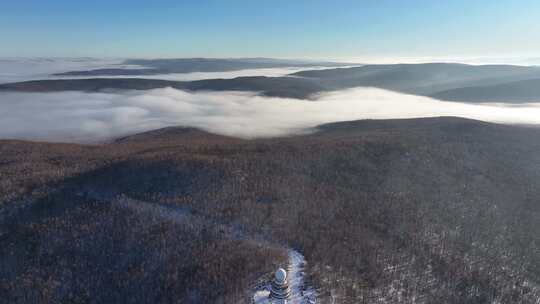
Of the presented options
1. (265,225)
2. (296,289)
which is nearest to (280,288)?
(296,289)

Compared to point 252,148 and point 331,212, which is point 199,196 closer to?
point 331,212

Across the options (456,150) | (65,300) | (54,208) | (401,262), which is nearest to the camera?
(65,300)

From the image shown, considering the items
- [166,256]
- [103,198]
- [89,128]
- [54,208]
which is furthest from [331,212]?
[89,128]

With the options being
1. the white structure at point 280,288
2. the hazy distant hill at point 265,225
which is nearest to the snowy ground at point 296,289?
the hazy distant hill at point 265,225

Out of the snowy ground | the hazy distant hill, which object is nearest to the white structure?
the snowy ground

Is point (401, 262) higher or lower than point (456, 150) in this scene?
lower

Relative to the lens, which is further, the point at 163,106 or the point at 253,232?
the point at 163,106
